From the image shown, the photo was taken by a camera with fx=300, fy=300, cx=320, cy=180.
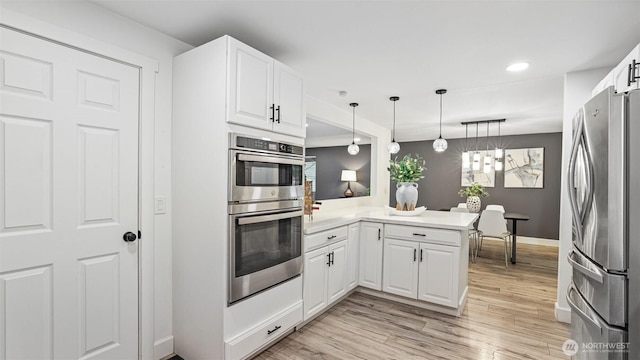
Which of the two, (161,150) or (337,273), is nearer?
(161,150)

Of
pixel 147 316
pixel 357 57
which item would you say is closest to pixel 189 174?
pixel 147 316

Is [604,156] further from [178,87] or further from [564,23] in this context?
[178,87]

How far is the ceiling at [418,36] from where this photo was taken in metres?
1.78

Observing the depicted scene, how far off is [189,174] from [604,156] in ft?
7.84

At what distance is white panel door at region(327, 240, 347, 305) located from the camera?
9.41 ft

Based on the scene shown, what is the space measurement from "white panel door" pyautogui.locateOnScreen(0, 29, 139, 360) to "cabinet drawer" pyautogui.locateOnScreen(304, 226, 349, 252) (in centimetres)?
126

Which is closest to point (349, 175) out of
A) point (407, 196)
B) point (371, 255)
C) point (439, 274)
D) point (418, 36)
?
point (407, 196)

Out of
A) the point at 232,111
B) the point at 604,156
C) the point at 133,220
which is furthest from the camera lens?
the point at 133,220

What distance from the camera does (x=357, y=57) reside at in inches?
98.5

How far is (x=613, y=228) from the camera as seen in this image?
57.4 inches

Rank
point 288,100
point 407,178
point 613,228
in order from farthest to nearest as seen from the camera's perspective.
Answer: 1. point 407,178
2. point 288,100
3. point 613,228

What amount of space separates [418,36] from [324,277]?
214cm

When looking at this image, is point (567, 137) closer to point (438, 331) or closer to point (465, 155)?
point (438, 331)

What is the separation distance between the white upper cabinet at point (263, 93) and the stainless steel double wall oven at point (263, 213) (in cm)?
13
